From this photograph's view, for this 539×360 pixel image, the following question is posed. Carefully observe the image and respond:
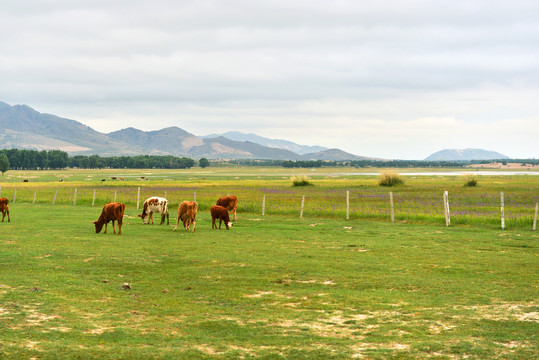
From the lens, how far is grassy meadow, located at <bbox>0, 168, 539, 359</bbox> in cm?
881

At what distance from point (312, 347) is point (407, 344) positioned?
1609 mm

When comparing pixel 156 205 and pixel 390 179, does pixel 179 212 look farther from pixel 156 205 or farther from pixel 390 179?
pixel 390 179

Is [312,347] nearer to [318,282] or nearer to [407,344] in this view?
[407,344]

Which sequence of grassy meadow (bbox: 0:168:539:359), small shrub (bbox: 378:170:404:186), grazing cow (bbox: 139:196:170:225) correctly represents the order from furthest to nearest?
small shrub (bbox: 378:170:404:186)
grazing cow (bbox: 139:196:170:225)
grassy meadow (bbox: 0:168:539:359)

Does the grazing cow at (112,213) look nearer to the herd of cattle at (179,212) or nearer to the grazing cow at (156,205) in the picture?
the herd of cattle at (179,212)

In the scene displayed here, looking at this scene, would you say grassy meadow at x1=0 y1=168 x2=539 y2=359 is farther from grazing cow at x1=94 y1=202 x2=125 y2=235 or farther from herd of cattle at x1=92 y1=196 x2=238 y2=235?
herd of cattle at x1=92 y1=196 x2=238 y2=235

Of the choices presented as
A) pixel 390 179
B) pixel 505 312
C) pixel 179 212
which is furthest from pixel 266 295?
pixel 390 179

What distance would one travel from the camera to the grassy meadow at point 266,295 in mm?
8812

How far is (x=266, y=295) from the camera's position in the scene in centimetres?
1265

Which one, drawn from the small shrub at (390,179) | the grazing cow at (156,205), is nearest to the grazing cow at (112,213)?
the grazing cow at (156,205)

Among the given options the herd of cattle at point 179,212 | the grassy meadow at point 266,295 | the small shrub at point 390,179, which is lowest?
the grassy meadow at point 266,295

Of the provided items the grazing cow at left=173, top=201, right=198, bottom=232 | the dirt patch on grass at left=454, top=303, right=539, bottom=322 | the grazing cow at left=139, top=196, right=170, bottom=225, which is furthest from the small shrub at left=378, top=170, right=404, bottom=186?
the dirt patch on grass at left=454, top=303, right=539, bottom=322

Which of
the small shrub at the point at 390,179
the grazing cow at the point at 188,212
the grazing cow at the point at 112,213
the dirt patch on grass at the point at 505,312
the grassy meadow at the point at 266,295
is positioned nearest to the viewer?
the grassy meadow at the point at 266,295

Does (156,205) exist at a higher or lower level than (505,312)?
higher
